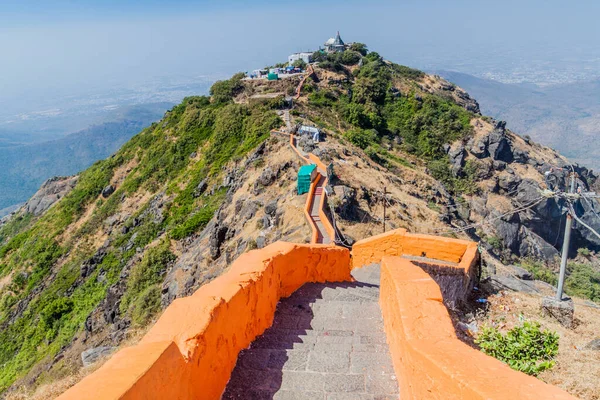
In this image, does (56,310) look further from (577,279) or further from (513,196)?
(513,196)

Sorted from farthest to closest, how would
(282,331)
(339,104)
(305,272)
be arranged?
(339,104)
(305,272)
(282,331)

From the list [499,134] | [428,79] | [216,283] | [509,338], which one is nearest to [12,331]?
[216,283]

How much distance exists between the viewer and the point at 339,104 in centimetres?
4562

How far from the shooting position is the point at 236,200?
25.5 metres

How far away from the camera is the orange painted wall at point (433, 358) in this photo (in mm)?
3199

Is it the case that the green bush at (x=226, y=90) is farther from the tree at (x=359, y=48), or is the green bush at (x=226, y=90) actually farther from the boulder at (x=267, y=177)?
the boulder at (x=267, y=177)

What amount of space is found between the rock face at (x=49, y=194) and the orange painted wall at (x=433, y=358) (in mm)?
53215

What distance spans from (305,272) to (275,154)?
19861 mm

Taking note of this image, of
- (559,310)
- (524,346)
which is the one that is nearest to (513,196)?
(559,310)

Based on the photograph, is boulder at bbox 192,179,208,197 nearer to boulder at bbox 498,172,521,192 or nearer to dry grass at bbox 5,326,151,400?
dry grass at bbox 5,326,151,400

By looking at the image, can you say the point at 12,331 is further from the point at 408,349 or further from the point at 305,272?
the point at 408,349

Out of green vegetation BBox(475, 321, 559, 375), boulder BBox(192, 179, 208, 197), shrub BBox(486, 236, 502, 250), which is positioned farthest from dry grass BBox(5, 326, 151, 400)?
shrub BBox(486, 236, 502, 250)

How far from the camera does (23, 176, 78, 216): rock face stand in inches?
2071

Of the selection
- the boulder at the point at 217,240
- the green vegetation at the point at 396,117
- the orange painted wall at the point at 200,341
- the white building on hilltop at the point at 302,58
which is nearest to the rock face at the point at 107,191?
the green vegetation at the point at 396,117
